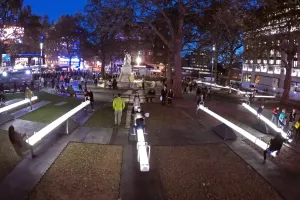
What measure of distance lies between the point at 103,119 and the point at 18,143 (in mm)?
8380

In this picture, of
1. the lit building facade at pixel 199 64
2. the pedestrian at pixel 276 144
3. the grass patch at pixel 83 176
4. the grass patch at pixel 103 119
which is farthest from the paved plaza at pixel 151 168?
the lit building facade at pixel 199 64

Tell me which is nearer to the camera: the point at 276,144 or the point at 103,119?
the point at 276,144

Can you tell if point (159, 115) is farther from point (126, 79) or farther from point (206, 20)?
point (126, 79)

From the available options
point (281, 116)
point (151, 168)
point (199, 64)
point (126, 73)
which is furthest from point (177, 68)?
point (199, 64)

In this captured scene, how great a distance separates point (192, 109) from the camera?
2348 centimetres

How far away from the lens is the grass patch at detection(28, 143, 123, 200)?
7.93m

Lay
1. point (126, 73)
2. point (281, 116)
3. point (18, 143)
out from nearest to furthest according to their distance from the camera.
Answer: point (18, 143) → point (281, 116) → point (126, 73)

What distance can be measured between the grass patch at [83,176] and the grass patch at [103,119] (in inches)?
167

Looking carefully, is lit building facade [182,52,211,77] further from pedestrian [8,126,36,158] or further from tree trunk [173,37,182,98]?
pedestrian [8,126,36,158]

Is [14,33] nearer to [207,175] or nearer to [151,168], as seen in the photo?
[151,168]

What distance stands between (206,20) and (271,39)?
652cm

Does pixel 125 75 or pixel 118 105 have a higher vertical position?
pixel 125 75

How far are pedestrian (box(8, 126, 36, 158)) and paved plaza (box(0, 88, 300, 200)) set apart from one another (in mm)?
460

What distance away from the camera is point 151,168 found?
10117 millimetres
